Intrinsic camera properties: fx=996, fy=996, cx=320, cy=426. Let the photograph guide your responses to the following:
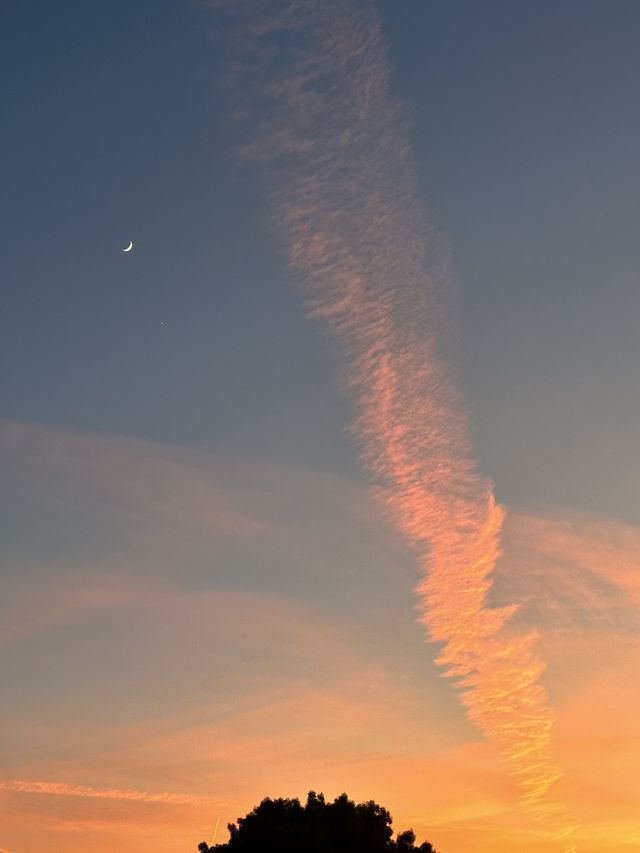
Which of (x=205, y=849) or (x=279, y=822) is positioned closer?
(x=279, y=822)

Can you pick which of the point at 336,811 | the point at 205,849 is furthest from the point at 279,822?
the point at 205,849

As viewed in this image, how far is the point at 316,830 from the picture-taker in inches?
2768

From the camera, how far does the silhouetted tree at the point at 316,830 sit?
69.7 m

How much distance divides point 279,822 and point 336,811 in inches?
166

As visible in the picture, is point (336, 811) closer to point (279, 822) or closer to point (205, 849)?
point (279, 822)

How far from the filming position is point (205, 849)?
7781cm

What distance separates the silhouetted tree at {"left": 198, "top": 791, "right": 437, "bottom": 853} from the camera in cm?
6969

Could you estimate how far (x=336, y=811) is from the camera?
7269 centimetres

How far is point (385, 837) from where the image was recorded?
7319 cm

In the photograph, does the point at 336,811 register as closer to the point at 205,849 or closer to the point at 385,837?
the point at 385,837

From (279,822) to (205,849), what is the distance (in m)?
9.41

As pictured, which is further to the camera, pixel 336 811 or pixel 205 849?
pixel 205 849

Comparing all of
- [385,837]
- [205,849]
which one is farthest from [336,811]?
[205,849]

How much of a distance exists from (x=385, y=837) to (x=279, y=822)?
26.2 ft
